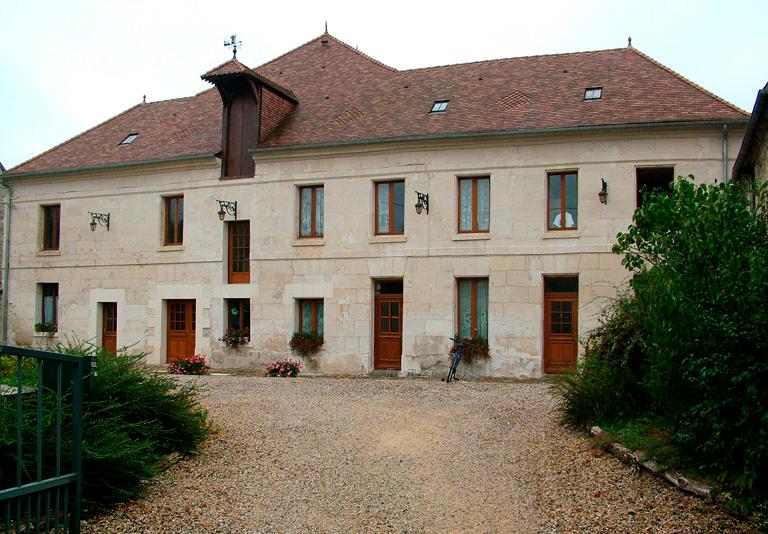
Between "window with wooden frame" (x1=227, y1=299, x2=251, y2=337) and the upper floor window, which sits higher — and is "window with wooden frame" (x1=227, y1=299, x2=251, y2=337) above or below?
below

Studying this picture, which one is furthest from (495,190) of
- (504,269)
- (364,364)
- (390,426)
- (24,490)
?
(24,490)

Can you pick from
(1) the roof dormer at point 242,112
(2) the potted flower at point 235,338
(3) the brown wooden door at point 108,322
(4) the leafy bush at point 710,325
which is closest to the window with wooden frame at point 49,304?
(3) the brown wooden door at point 108,322

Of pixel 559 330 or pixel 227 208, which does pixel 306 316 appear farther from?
pixel 559 330

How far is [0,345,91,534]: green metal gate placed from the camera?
464 cm

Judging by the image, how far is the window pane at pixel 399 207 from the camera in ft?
58.1

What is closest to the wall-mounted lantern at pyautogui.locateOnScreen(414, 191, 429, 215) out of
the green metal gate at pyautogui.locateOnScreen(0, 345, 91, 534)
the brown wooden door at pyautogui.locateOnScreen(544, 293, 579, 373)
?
the brown wooden door at pyautogui.locateOnScreen(544, 293, 579, 373)

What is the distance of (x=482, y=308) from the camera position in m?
17.0

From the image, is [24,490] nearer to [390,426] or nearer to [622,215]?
[390,426]

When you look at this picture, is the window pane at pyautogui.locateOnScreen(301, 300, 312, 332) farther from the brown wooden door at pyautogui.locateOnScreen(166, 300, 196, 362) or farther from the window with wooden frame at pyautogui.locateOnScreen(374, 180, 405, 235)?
the brown wooden door at pyautogui.locateOnScreen(166, 300, 196, 362)

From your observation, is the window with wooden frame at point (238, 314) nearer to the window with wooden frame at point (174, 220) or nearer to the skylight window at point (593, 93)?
the window with wooden frame at point (174, 220)

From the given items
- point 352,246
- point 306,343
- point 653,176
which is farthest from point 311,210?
point 653,176

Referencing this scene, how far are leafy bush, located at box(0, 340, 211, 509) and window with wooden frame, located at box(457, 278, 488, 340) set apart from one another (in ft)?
30.5

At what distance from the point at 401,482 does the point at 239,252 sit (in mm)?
12954

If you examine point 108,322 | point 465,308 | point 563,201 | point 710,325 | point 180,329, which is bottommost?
point 180,329
